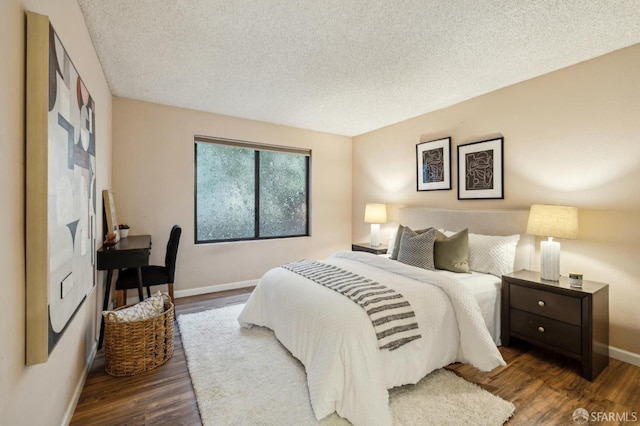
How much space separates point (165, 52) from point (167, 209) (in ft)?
6.27

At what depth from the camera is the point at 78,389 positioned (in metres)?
1.85

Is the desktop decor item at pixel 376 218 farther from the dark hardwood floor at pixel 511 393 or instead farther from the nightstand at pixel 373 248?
the dark hardwood floor at pixel 511 393

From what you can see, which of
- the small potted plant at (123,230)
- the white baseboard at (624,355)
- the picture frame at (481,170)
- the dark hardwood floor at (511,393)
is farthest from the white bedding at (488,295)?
the small potted plant at (123,230)

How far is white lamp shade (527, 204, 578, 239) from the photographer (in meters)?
2.31

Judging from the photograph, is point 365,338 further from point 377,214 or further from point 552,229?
point 377,214

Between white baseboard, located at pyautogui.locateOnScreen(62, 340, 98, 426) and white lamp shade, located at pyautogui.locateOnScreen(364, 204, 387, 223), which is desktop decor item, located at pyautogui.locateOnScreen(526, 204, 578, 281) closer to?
white lamp shade, located at pyautogui.locateOnScreen(364, 204, 387, 223)

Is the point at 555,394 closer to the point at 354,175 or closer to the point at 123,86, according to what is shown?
the point at 354,175

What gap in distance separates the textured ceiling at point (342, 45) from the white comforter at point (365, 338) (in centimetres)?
180

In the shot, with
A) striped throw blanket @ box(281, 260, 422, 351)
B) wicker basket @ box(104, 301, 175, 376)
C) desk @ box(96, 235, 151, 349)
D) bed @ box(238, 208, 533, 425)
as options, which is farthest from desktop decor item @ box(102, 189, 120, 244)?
striped throw blanket @ box(281, 260, 422, 351)

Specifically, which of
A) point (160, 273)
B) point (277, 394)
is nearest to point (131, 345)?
point (160, 273)

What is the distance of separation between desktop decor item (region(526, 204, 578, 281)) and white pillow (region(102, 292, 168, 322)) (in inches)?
124

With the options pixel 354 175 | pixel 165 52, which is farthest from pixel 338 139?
pixel 165 52

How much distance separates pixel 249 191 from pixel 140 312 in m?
2.36

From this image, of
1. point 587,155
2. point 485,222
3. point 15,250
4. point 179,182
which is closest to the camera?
point 15,250
